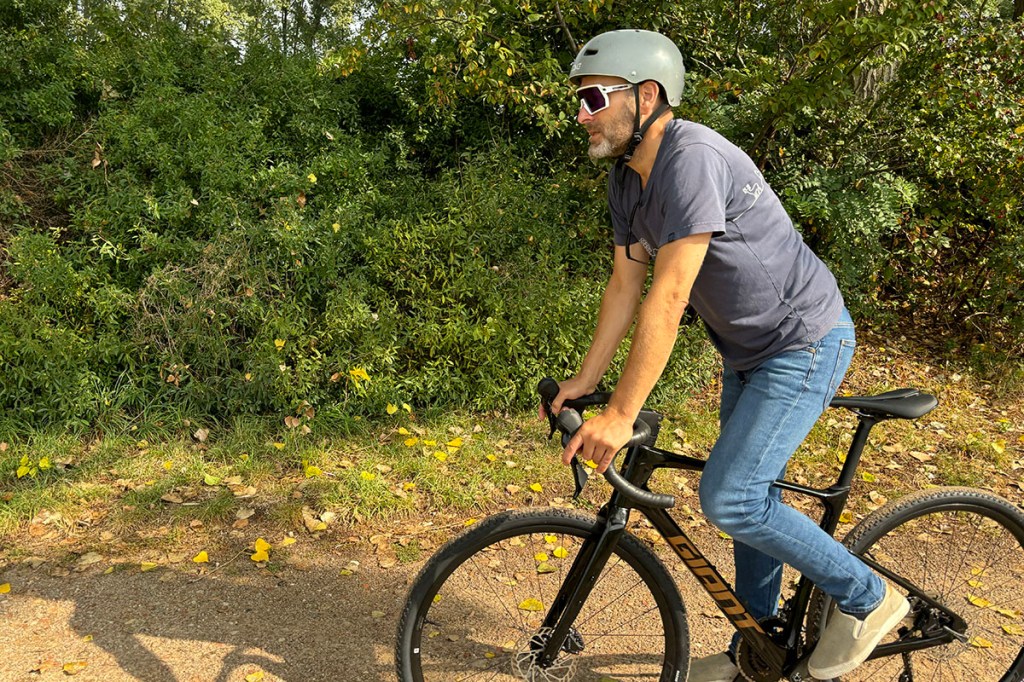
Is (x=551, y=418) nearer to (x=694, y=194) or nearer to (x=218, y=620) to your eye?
(x=694, y=194)

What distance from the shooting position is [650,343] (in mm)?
2252

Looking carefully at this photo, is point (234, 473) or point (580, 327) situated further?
point (580, 327)

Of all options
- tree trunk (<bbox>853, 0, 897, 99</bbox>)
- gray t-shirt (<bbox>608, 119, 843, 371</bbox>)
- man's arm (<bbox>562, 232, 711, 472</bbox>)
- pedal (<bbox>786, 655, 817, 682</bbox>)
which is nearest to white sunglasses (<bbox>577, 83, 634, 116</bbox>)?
gray t-shirt (<bbox>608, 119, 843, 371</bbox>)

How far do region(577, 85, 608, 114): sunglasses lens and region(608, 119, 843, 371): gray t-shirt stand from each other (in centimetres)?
19

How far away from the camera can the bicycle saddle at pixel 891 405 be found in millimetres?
2471

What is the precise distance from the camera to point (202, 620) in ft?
11.5

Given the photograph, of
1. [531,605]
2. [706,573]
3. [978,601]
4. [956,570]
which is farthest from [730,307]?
[978,601]

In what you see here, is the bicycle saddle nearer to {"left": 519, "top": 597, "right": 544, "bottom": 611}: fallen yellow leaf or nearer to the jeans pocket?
the jeans pocket

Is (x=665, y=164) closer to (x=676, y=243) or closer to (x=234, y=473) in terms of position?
(x=676, y=243)

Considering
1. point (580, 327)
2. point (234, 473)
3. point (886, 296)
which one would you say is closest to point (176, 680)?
point (234, 473)

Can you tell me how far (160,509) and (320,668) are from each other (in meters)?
1.54

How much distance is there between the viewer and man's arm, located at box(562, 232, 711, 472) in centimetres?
222

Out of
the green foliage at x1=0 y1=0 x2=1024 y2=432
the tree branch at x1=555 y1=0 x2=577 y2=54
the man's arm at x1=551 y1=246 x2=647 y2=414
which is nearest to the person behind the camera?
the man's arm at x1=551 y1=246 x2=647 y2=414

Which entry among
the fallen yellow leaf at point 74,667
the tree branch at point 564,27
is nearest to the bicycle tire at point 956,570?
the fallen yellow leaf at point 74,667
